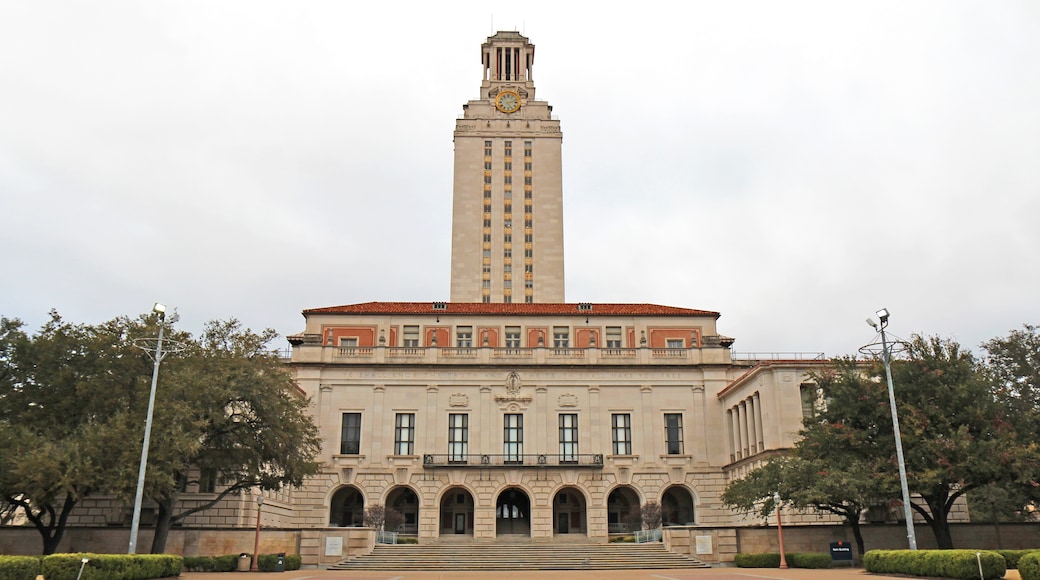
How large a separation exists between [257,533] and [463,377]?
23643 mm

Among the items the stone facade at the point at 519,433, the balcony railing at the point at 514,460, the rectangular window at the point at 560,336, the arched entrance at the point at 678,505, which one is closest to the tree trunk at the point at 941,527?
the stone facade at the point at 519,433

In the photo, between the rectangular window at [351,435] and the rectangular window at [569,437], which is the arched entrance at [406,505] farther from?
the rectangular window at [569,437]

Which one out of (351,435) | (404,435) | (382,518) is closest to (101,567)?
(382,518)

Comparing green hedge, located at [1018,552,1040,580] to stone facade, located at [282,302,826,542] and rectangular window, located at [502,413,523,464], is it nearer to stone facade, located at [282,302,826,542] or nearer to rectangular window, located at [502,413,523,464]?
stone facade, located at [282,302,826,542]

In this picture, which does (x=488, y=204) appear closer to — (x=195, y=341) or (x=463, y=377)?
(x=463, y=377)

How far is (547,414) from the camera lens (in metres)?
54.9

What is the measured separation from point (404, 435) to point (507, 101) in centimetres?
5515

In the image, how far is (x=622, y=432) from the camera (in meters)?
54.8

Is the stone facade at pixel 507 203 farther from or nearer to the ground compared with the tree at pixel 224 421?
farther from the ground

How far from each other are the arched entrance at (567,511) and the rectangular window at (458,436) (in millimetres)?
7448

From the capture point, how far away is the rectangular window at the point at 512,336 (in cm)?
5900

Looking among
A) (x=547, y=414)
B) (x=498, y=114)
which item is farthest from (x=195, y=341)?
(x=498, y=114)

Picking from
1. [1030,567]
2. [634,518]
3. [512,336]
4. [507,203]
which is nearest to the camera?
[1030,567]

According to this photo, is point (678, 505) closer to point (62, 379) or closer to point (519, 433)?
point (519, 433)
